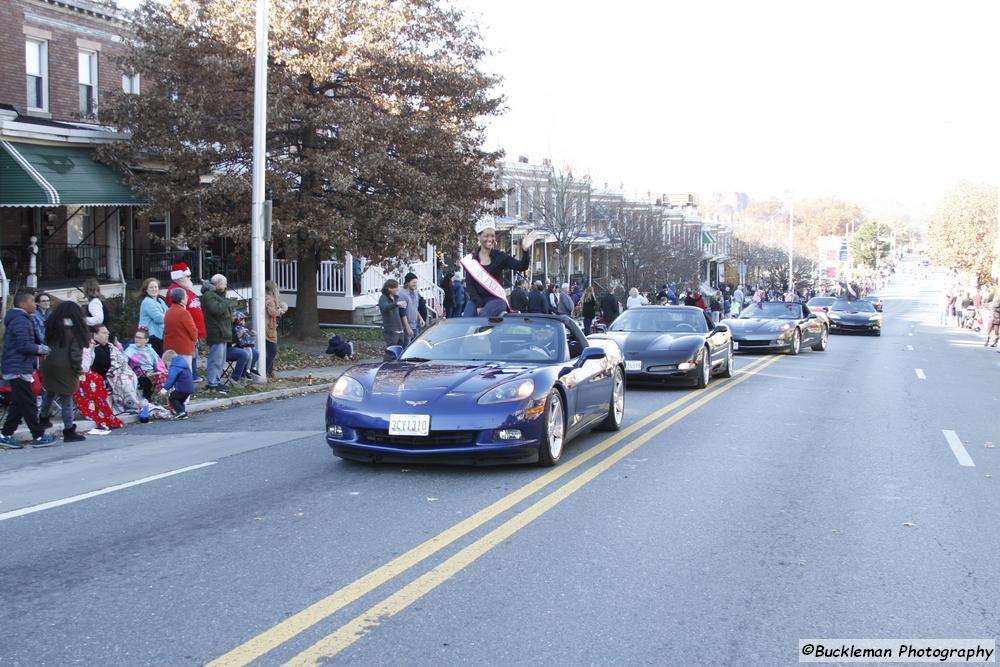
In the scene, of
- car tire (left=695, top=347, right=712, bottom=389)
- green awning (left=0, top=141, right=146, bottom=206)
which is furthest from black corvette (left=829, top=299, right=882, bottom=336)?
green awning (left=0, top=141, right=146, bottom=206)

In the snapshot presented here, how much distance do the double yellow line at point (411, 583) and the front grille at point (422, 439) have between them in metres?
0.63

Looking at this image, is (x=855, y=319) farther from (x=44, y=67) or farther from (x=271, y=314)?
(x=44, y=67)

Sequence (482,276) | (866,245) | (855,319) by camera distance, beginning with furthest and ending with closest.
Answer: (866,245) → (855,319) → (482,276)

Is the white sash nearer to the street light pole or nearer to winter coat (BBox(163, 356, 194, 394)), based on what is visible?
winter coat (BBox(163, 356, 194, 394))

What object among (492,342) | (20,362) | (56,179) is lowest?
(20,362)

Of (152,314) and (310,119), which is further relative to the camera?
(310,119)

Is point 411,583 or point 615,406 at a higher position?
point 615,406

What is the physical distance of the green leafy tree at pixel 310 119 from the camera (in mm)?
20641

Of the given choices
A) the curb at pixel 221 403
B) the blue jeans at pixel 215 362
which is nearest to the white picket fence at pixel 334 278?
the curb at pixel 221 403

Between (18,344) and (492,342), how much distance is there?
15.9 feet

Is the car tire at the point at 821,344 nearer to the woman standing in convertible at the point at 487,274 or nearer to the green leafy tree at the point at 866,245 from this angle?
the woman standing in convertible at the point at 487,274

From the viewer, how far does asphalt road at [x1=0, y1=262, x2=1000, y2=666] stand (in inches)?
177

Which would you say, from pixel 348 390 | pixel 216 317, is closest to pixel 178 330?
pixel 216 317

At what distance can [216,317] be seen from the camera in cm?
1420
